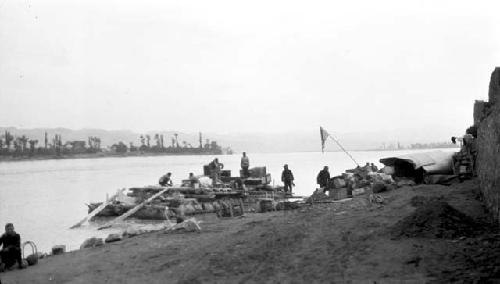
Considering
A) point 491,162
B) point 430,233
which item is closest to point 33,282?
point 430,233

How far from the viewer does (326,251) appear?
8.59 m

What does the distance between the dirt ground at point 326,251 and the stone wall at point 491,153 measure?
43 centimetres

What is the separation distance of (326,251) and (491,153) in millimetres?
3769

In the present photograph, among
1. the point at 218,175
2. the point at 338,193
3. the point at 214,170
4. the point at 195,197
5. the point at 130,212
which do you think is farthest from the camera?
the point at 218,175

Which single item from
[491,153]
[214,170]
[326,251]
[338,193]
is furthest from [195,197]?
[491,153]

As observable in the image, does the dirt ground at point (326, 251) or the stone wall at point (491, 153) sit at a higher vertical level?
the stone wall at point (491, 153)

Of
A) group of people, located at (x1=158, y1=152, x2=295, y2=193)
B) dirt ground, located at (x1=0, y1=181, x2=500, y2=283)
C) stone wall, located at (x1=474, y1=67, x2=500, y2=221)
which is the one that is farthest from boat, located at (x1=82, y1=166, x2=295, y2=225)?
stone wall, located at (x1=474, y1=67, x2=500, y2=221)

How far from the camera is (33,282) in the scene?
889cm

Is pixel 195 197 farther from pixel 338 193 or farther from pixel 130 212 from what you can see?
pixel 338 193

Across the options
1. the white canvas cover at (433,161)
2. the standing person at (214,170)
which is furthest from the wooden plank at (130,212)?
the white canvas cover at (433,161)

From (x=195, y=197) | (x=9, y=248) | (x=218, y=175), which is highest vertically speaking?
(x=218, y=175)

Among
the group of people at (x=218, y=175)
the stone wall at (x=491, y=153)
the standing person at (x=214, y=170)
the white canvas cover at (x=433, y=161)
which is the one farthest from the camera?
the standing person at (x=214, y=170)

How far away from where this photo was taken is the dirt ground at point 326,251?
6875 mm

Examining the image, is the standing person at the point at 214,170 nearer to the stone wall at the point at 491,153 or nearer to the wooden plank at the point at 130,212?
the wooden plank at the point at 130,212
